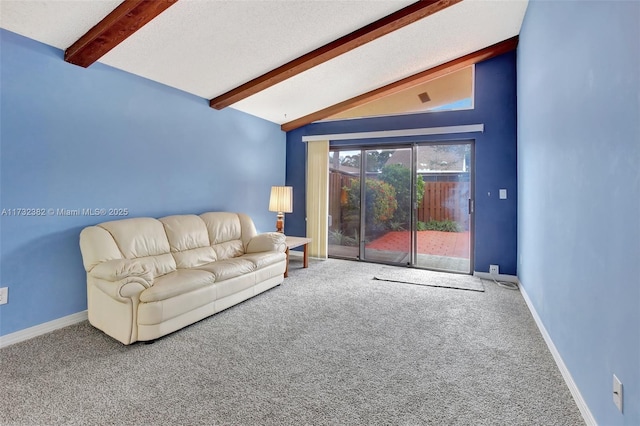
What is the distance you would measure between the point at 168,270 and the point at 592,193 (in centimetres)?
336

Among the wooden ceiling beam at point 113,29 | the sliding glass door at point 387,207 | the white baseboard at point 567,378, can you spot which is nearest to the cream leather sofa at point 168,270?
the wooden ceiling beam at point 113,29

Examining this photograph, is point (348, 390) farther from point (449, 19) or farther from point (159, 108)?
point (449, 19)

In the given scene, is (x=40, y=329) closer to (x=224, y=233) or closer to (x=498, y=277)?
(x=224, y=233)

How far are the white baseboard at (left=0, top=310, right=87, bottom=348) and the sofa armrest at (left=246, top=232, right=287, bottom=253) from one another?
5.97 ft

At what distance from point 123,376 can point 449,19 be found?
4.32m

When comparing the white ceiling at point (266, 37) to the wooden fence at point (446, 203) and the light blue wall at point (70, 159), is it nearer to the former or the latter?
the light blue wall at point (70, 159)

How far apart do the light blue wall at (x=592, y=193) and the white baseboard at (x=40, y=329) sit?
3.78m

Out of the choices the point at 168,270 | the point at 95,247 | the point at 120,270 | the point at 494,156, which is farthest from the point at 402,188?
the point at 95,247

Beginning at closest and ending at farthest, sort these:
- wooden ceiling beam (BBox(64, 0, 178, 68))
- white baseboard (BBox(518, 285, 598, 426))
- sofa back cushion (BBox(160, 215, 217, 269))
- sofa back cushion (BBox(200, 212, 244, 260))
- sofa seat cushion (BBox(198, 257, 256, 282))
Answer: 1. white baseboard (BBox(518, 285, 598, 426))
2. wooden ceiling beam (BBox(64, 0, 178, 68))
3. sofa seat cushion (BBox(198, 257, 256, 282))
4. sofa back cushion (BBox(160, 215, 217, 269))
5. sofa back cushion (BBox(200, 212, 244, 260))

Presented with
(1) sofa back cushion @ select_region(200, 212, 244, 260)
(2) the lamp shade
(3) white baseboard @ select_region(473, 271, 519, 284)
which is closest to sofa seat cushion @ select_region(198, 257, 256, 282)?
(1) sofa back cushion @ select_region(200, 212, 244, 260)

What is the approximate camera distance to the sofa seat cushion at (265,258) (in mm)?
3478

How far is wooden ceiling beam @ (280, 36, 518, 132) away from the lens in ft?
13.5

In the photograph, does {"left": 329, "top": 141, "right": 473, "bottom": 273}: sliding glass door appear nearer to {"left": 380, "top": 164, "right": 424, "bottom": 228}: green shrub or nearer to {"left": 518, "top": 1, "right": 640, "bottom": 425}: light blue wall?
{"left": 380, "top": 164, "right": 424, "bottom": 228}: green shrub

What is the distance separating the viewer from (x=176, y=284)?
2.54 metres
